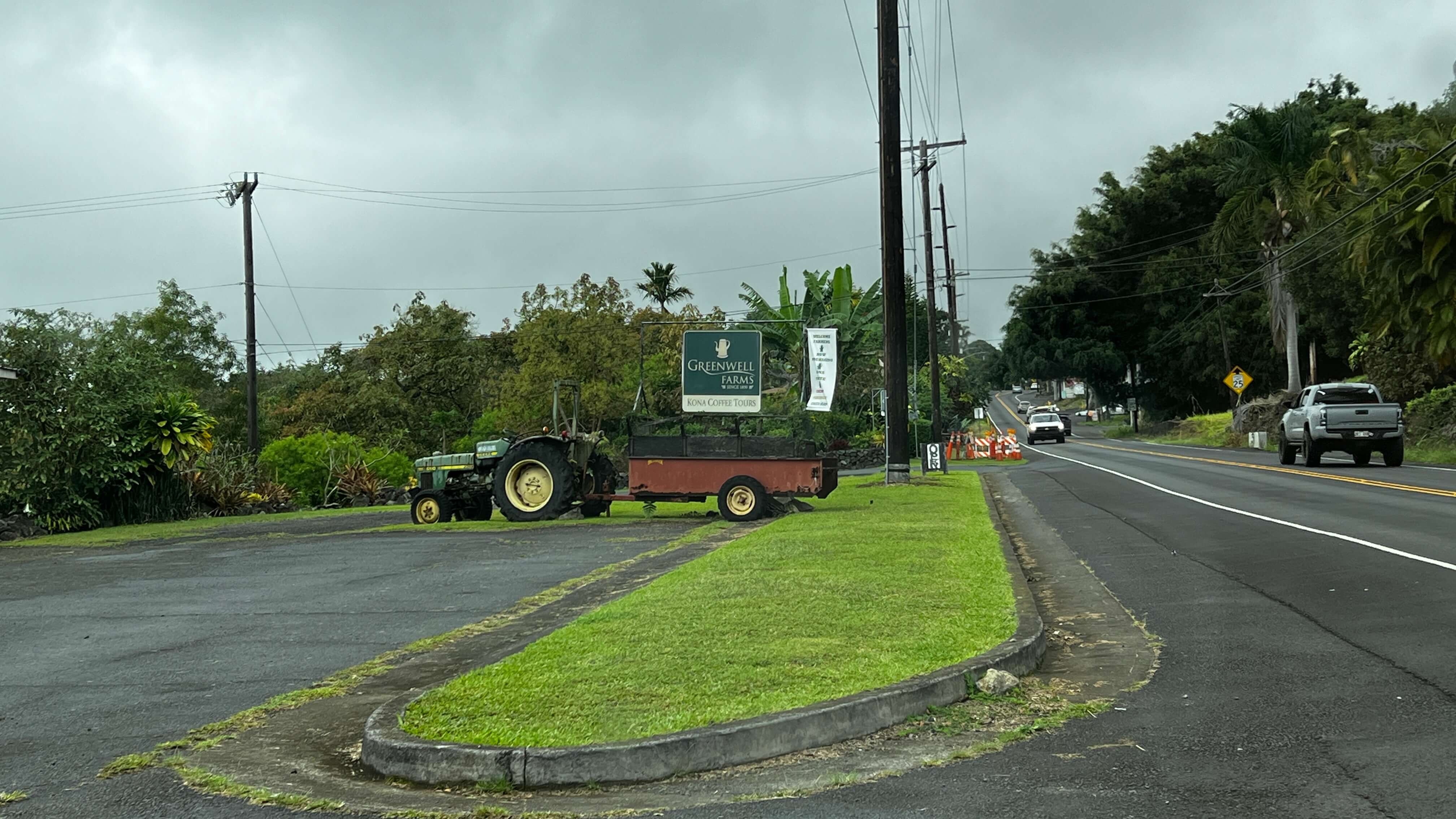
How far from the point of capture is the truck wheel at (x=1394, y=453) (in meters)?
28.7

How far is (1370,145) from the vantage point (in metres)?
40.0

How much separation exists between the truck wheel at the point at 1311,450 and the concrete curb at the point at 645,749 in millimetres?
26635

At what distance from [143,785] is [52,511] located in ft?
73.0

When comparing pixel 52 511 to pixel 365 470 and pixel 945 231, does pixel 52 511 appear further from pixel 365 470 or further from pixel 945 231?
pixel 945 231

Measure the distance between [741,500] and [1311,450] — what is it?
57.0 ft

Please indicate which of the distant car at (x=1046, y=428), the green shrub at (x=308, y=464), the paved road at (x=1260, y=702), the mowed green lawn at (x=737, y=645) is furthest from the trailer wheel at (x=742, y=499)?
the distant car at (x=1046, y=428)

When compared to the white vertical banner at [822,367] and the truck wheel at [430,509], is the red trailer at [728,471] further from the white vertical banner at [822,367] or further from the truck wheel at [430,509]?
the truck wheel at [430,509]

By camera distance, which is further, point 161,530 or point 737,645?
point 161,530

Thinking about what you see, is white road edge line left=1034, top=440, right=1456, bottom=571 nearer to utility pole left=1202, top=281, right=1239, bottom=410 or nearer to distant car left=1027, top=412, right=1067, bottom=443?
distant car left=1027, top=412, right=1067, bottom=443

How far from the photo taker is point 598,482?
21.8 m

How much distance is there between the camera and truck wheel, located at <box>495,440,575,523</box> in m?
20.7

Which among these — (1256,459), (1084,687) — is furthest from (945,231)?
(1084,687)

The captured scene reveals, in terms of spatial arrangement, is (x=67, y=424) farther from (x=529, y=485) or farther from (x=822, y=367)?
(x=822, y=367)

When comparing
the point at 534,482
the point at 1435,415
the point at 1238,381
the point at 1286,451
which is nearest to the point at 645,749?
the point at 534,482
